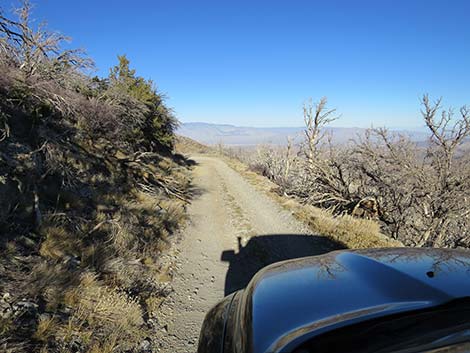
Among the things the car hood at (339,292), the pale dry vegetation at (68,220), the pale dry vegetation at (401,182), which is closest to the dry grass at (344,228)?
the pale dry vegetation at (401,182)

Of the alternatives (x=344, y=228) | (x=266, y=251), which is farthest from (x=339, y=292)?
(x=344, y=228)

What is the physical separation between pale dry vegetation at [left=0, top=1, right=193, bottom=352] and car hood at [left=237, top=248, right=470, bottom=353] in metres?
2.47

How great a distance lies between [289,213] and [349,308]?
9092 millimetres

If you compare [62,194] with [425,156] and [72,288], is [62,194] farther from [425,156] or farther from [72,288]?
[425,156]

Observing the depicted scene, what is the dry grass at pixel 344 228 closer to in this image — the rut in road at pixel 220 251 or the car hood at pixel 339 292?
the rut in road at pixel 220 251

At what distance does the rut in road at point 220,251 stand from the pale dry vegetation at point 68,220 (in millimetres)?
398

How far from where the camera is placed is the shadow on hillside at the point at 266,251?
19.0ft

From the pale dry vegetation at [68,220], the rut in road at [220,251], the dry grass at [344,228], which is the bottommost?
the rut in road at [220,251]

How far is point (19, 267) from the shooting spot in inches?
140

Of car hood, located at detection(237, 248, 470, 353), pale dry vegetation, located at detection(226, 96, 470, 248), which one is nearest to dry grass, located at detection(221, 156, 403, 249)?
pale dry vegetation, located at detection(226, 96, 470, 248)

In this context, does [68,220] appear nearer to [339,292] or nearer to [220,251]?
[220,251]

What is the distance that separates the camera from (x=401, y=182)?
311 inches

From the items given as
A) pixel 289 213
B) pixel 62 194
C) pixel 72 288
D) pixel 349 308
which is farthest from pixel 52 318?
pixel 289 213

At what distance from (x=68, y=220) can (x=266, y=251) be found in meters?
4.68
